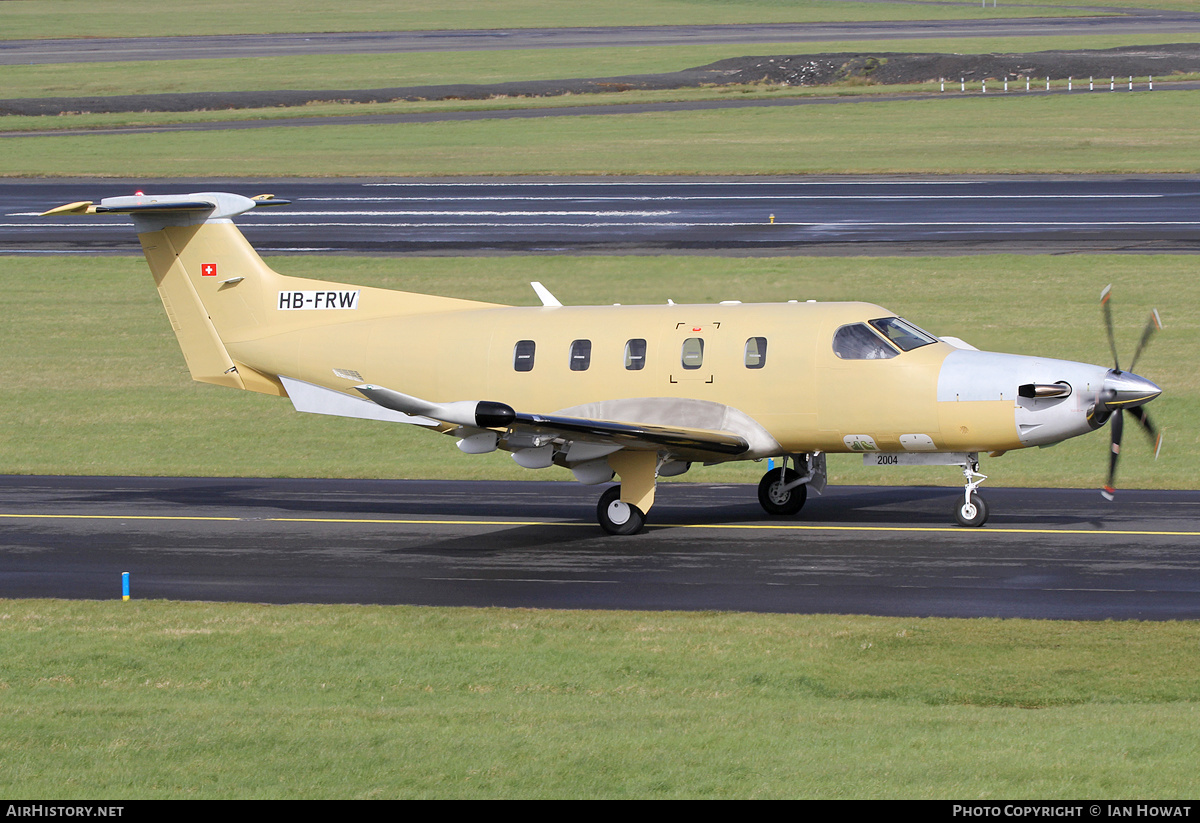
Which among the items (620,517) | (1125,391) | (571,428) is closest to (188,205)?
(571,428)

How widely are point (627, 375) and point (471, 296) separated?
64.6ft

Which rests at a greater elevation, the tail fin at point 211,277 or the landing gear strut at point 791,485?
the tail fin at point 211,277

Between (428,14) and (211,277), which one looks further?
(428,14)

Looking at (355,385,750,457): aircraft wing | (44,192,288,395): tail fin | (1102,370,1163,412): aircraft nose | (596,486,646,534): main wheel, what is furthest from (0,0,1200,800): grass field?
(596,486,646,534): main wheel

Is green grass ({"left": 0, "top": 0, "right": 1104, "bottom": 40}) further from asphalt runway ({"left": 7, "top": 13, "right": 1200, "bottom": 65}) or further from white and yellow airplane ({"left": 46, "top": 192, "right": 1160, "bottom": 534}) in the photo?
white and yellow airplane ({"left": 46, "top": 192, "right": 1160, "bottom": 534})

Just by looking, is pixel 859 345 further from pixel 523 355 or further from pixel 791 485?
pixel 523 355

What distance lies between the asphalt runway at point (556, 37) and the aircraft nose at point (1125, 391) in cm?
8563

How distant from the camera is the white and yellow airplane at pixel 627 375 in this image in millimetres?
20453

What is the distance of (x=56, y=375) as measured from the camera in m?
37.0

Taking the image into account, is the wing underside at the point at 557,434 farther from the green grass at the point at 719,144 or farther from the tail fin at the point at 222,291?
the green grass at the point at 719,144

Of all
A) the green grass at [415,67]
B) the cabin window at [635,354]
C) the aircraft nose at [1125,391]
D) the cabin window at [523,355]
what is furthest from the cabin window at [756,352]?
the green grass at [415,67]

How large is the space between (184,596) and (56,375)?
2070 cm

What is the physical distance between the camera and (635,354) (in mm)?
22188
